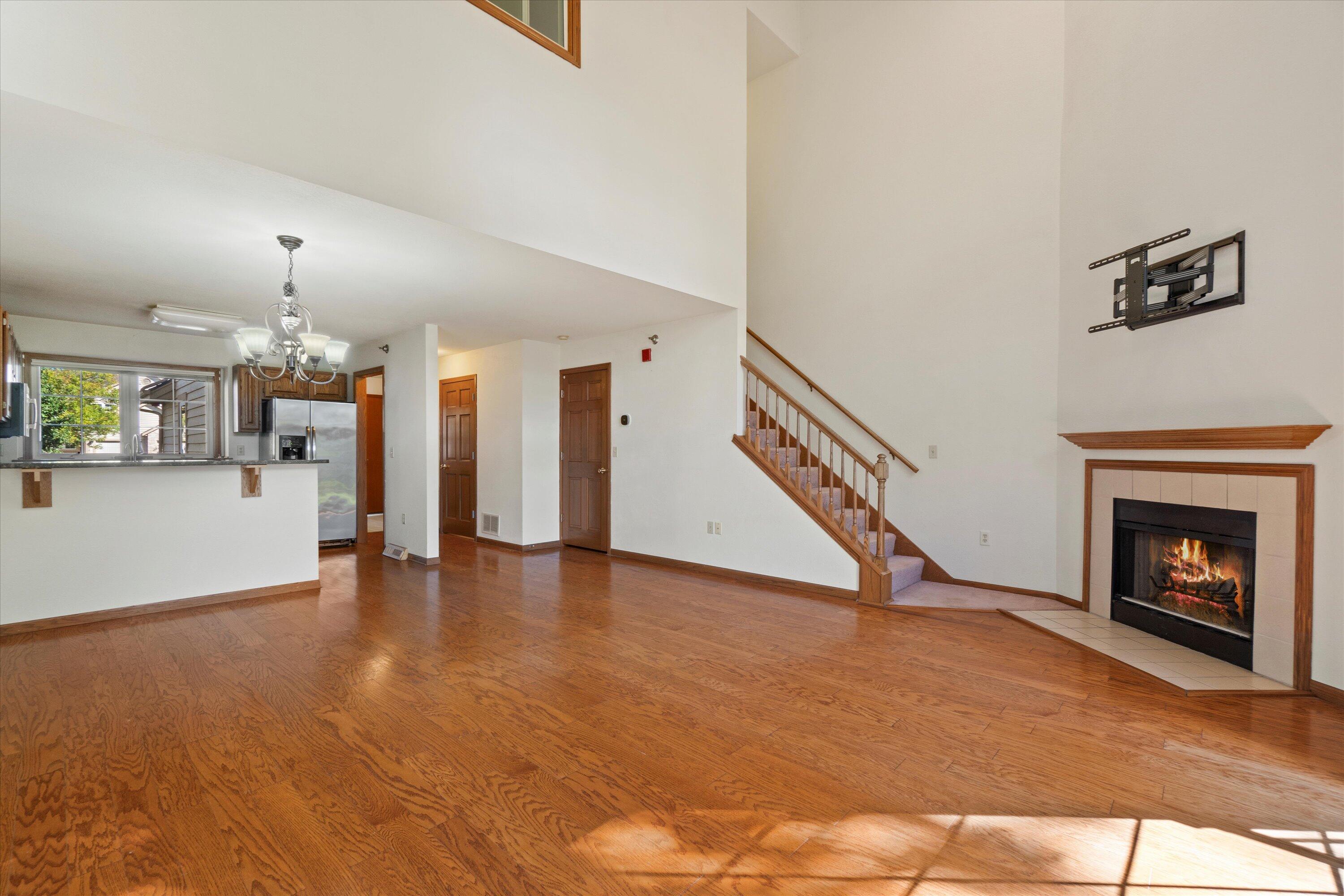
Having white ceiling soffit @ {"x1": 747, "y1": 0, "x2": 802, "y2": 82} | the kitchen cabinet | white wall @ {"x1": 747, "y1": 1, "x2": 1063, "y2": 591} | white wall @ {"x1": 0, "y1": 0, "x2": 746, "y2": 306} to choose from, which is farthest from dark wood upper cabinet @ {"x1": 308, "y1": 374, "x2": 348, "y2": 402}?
white ceiling soffit @ {"x1": 747, "y1": 0, "x2": 802, "y2": 82}

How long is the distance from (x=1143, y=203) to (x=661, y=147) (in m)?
3.49

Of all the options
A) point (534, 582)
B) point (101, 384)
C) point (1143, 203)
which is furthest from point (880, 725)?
point (101, 384)

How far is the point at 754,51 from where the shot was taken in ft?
22.5

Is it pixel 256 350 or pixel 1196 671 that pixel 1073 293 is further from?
pixel 256 350

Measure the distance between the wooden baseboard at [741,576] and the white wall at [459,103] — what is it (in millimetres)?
2554

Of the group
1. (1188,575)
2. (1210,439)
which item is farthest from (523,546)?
(1210,439)

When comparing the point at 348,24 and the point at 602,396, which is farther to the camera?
the point at 602,396

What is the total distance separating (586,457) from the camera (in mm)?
7344

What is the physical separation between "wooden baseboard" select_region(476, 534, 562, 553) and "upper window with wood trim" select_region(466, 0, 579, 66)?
4889mm

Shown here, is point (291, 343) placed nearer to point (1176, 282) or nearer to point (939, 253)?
point (939, 253)

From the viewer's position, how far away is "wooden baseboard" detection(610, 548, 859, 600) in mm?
5066

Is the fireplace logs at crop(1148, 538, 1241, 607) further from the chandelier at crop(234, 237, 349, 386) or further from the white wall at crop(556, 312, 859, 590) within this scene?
the chandelier at crop(234, 237, 349, 386)

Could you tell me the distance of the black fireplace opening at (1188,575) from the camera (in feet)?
11.5

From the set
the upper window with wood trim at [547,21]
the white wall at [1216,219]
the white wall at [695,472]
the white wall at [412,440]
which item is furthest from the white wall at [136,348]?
the white wall at [1216,219]
